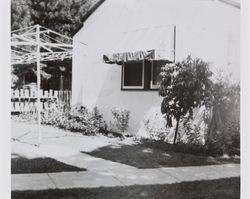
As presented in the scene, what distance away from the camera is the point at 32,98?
4.62 m

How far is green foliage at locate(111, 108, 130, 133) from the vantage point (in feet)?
18.5

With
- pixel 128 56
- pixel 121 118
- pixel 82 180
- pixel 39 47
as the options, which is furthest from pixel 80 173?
pixel 128 56

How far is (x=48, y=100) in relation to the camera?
15.5 ft

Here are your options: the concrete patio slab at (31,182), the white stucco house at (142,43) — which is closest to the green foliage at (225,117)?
the white stucco house at (142,43)

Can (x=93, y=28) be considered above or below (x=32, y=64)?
above

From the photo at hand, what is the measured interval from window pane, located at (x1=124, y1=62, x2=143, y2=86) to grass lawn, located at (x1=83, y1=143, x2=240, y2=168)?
4.65ft

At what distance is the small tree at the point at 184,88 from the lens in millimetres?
5645

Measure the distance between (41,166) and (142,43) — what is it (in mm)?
2536

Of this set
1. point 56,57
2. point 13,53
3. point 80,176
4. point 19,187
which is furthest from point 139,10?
point 19,187

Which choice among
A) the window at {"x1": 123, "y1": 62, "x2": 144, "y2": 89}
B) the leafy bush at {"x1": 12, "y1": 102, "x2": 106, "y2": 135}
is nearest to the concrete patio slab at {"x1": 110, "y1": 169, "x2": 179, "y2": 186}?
the leafy bush at {"x1": 12, "y1": 102, "x2": 106, "y2": 135}

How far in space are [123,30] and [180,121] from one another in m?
1.52

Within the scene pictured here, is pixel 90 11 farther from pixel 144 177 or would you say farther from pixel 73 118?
pixel 144 177

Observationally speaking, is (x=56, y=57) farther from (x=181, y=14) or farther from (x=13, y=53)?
(x=181, y=14)

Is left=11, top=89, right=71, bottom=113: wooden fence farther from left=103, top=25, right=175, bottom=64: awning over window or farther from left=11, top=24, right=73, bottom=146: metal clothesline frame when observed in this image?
left=103, top=25, right=175, bottom=64: awning over window
